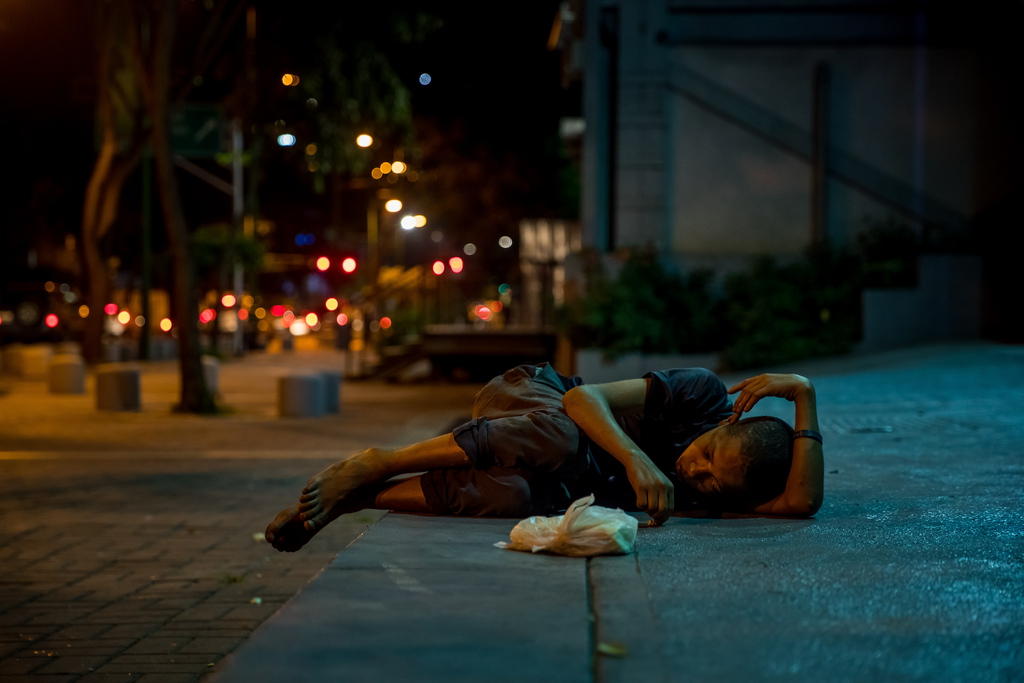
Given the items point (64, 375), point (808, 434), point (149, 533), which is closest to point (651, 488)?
point (808, 434)

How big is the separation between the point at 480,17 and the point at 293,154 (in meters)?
7.34

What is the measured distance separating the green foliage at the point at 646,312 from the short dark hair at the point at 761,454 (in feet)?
34.2

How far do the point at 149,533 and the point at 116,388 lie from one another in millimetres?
9929

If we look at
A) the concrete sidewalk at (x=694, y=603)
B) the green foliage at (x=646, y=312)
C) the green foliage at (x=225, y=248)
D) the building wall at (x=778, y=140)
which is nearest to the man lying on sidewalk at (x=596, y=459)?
the concrete sidewalk at (x=694, y=603)

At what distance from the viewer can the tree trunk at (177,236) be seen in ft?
56.3

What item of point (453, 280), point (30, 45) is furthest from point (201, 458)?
point (30, 45)

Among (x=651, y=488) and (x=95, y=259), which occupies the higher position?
(x=95, y=259)

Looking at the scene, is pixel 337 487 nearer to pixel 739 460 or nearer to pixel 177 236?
pixel 739 460

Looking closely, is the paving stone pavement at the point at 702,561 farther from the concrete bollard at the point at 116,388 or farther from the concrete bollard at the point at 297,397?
the concrete bollard at the point at 116,388

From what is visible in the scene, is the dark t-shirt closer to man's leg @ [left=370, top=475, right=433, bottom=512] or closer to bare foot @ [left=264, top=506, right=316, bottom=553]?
man's leg @ [left=370, top=475, right=433, bottom=512]

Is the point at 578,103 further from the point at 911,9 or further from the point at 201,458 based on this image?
the point at 201,458

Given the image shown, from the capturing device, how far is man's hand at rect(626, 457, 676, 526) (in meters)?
4.86

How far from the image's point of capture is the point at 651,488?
4.86 meters

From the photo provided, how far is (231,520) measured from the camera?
8688mm
